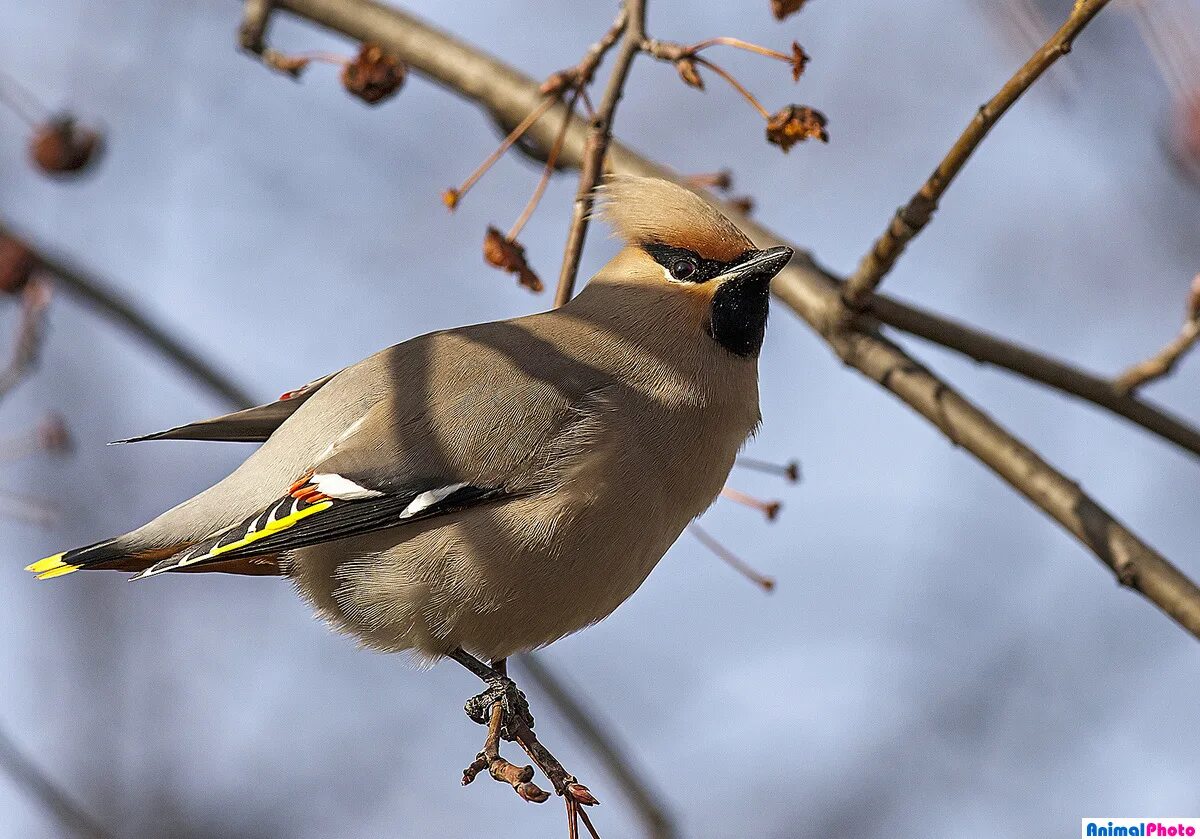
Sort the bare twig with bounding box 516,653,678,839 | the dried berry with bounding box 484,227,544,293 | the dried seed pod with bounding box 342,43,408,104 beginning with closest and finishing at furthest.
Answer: the dried berry with bounding box 484,227,544,293, the dried seed pod with bounding box 342,43,408,104, the bare twig with bounding box 516,653,678,839

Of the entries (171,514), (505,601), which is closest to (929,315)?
(505,601)

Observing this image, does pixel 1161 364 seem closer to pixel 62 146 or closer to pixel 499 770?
pixel 499 770

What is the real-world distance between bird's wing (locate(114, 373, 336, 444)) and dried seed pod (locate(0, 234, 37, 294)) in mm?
1124

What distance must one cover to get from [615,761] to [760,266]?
152 cm

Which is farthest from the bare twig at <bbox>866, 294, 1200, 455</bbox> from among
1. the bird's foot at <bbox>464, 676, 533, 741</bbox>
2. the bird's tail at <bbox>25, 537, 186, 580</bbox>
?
the bird's tail at <bbox>25, 537, 186, 580</bbox>

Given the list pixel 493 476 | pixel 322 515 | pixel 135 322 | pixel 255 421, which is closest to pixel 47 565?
pixel 255 421

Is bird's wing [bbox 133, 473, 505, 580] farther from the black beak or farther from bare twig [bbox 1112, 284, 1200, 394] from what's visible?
bare twig [bbox 1112, 284, 1200, 394]

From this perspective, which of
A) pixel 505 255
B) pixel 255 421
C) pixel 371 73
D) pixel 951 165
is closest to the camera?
pixel 951 165

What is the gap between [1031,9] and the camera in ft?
10.4

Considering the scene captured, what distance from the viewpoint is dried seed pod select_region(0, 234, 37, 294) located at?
430cm

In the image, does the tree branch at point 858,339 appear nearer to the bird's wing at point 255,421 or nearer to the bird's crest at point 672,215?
the bird's crest at point 672,215

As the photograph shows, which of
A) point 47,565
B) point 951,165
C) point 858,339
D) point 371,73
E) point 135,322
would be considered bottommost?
point 47,565

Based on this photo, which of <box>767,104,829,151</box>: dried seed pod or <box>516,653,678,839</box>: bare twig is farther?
<box>516,653,678,839</box>: bare twig

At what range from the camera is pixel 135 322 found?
438cm
